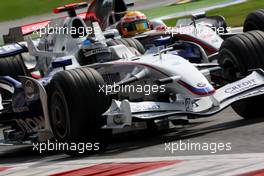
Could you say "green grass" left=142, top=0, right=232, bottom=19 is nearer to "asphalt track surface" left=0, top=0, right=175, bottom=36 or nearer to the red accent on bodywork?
"asphalt track surface" left=0, top=0, right=175, bottom=36

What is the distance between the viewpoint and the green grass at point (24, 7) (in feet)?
135

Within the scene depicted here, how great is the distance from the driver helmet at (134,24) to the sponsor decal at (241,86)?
772 cm

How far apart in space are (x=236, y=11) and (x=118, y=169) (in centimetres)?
2279

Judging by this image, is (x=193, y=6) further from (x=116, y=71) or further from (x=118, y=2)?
(x=116, y=71)

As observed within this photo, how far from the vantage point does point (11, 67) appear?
15648 millimetres

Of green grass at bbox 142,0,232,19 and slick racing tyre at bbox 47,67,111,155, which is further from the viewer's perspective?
green grass at bbox 142,0,232,19

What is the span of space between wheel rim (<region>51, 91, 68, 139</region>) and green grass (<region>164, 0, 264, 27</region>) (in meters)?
17.6

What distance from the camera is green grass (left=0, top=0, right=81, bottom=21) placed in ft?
135

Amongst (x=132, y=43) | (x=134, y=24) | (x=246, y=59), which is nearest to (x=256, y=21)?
(x=132, y=43)

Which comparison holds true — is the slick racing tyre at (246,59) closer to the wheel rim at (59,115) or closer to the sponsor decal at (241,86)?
the sponsor decal at (241,86)

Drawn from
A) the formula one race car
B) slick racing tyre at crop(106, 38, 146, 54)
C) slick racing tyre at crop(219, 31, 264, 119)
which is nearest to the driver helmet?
slick racing tyre at crop(106, 38, 146, 54)

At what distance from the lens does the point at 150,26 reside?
729 inches

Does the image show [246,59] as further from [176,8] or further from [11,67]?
[176,8]

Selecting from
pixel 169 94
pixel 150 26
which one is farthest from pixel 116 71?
pixel 150 26
